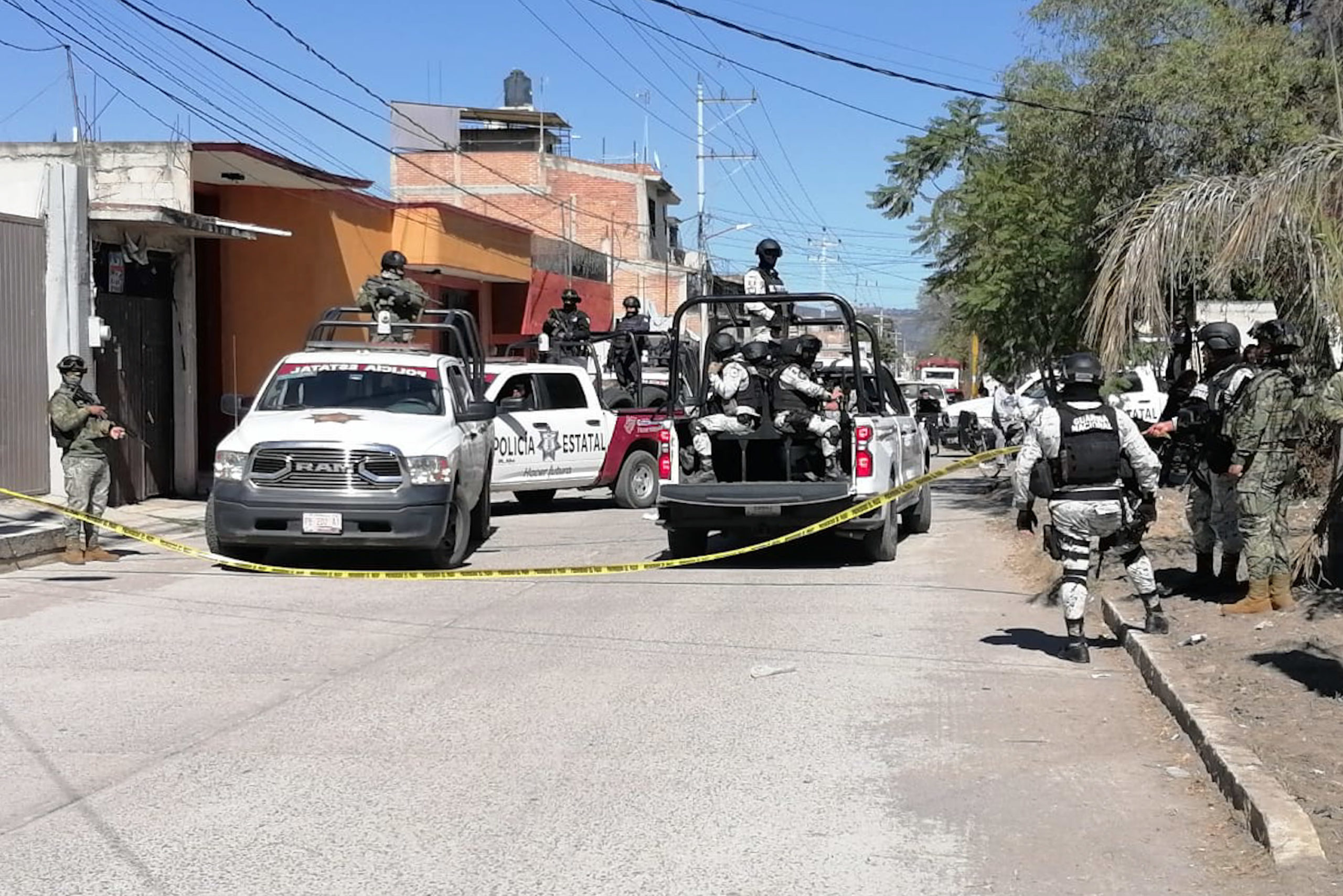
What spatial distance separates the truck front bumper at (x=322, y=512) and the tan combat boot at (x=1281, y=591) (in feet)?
21.6

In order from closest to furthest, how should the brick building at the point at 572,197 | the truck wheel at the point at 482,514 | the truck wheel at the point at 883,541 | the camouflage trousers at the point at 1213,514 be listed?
1. the camouflage trousers at the point at 1213,514
2. the truck wheel at the point at 883,541
3. the truck wheel at the point at 482,514
4. the brick building at the point at 572,197

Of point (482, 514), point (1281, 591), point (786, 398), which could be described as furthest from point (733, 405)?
point (1281, 591)

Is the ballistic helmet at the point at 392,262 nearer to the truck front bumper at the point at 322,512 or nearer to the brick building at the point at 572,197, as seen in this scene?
the truck front bumper at the point at 322,512

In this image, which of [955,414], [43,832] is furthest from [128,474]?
[955,414]

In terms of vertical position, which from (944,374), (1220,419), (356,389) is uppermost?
(944,374)

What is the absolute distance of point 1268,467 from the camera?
970cm

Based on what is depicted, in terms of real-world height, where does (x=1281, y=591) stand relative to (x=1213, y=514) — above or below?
below

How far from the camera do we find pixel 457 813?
5879mm

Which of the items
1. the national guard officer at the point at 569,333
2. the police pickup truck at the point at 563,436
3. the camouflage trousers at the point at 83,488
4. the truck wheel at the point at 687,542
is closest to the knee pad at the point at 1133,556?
the truck wheel at the point at 687,542

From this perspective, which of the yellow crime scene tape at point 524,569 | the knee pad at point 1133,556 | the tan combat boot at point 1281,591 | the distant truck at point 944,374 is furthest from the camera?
the distant truck at point 944,374

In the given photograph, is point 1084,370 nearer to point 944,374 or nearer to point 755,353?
point 755,353

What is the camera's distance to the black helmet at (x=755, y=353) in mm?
13531

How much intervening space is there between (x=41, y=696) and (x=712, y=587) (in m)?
5.74

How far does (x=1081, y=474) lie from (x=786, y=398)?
16.0 ft
